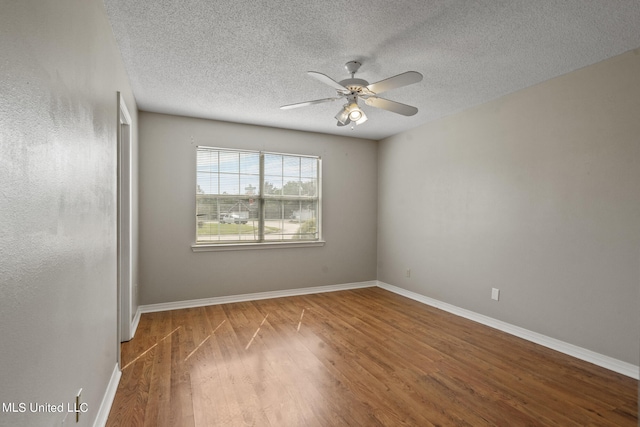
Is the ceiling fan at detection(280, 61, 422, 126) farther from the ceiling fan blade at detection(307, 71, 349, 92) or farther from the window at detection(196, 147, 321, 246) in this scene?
the window at detection(196, 147, 321, 246)

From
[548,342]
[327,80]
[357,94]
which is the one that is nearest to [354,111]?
[357,94]

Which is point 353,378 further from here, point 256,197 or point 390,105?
point 256,197

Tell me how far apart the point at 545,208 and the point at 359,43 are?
7.85ft

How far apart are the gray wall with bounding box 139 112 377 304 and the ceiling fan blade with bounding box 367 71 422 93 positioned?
8.60ft

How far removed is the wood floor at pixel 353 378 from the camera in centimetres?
205

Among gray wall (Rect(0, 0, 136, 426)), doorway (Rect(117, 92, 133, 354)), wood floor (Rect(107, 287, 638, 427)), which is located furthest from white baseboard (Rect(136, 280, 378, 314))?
gray wall (Rect(0, 0, 136, 426))

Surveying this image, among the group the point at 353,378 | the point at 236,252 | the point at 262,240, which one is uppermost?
the point at 262,240

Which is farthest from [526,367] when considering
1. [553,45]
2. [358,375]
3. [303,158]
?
[303,158]

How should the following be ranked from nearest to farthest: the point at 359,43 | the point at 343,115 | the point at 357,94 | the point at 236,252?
the point at 359,43, the point at 357,94, the point at 343,115, the point at 236,252

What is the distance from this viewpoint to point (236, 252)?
4.67m

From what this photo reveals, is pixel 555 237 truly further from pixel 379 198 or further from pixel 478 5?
pixel 379 198

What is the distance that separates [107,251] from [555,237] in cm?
378

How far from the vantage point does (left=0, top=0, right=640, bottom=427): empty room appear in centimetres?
126

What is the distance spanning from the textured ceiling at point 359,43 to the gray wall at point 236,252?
0.85 metres
